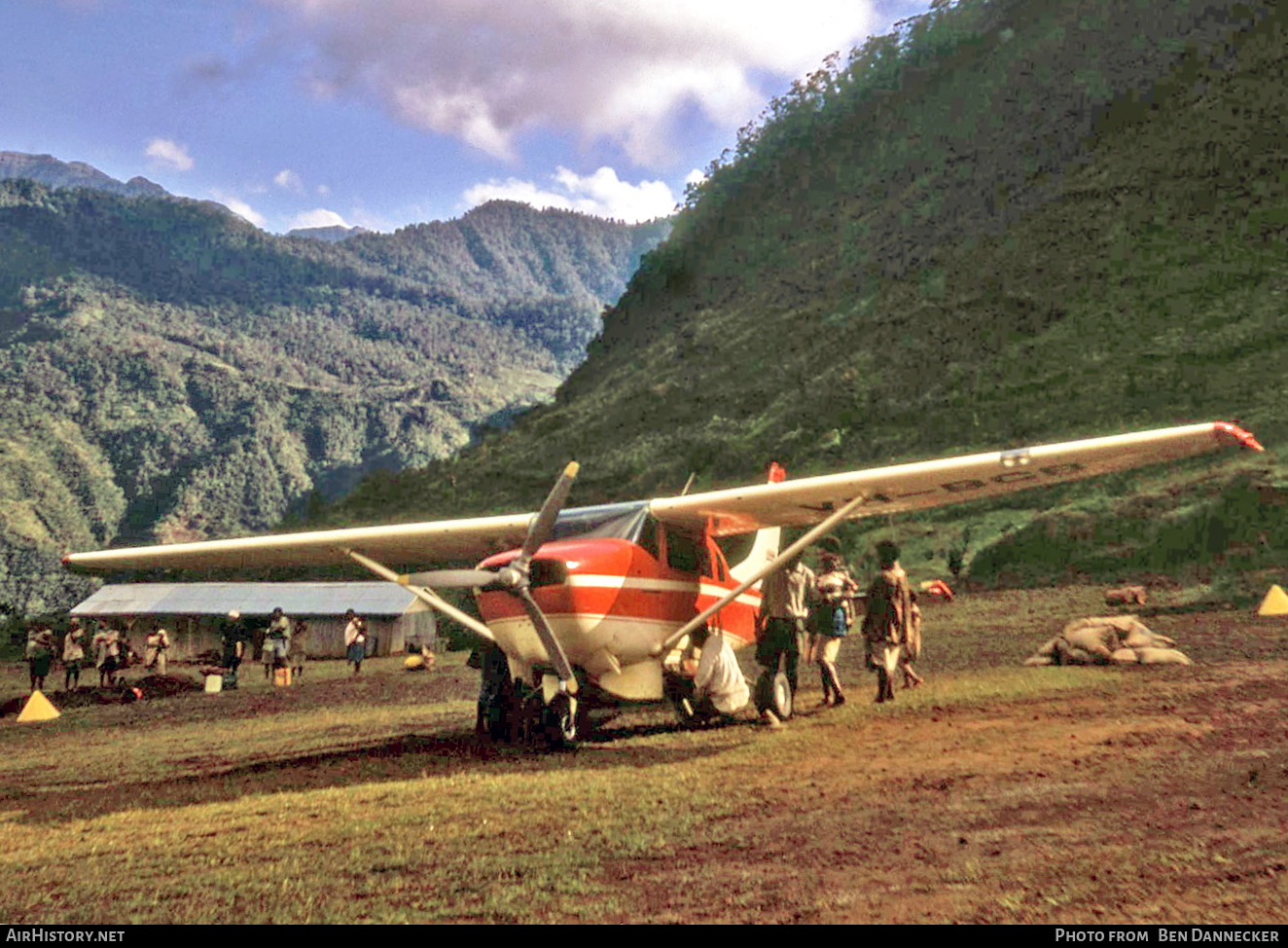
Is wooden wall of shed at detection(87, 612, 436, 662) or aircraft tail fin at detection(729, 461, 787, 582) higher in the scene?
aircraft tail fin at detection(729, 461, 787, 582)

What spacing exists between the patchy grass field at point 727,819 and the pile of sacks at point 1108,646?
1005mm

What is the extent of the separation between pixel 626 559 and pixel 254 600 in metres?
38.6

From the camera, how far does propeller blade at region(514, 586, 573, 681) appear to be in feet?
36.6

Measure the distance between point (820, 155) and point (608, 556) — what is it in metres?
94.8

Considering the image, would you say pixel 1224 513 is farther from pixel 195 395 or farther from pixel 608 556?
pixel 195 395

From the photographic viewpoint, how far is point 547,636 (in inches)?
447

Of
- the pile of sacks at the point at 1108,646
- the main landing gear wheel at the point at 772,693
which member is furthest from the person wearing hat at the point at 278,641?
the pile of sacks at the point at 1108,646

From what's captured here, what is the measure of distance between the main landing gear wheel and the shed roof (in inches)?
1246

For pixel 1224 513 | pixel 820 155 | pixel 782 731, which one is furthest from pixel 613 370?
pixel 782 731

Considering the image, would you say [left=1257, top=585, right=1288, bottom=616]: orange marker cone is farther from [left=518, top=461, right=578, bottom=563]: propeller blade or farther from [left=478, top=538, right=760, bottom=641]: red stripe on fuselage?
[left=518, top=461, right=578, bottom=563]: propeller blade

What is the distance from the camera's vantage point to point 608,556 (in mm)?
11789

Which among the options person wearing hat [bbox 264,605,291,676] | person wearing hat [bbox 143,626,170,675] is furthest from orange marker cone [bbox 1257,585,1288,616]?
person wearing hat [bbox 143,626,170,675]

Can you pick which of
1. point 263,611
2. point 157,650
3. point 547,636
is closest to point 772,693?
point 547,636

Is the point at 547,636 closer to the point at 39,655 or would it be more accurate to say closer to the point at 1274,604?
the point at 1274,604
